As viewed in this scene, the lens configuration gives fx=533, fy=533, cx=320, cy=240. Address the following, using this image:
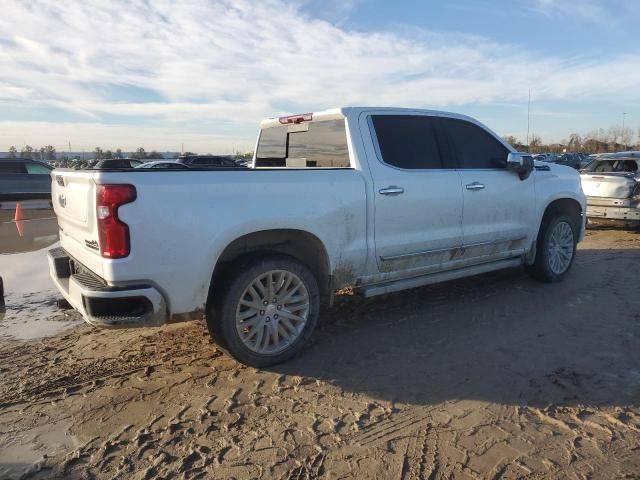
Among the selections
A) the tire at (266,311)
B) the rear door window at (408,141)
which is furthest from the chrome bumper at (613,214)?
the tire at (266,311)

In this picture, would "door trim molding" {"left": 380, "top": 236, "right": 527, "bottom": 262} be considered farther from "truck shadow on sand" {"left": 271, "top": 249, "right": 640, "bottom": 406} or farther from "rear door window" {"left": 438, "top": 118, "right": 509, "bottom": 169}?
"rear door window" {"left": 438, "top": 118, "right": 509, "bottom": 169}

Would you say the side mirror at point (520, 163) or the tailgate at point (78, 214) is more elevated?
the side mirror at point (520, 163)

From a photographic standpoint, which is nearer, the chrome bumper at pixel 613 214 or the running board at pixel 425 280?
the running board at pixel 425 280

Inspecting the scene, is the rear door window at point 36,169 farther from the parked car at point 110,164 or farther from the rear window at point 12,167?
the parked car at point 110,164

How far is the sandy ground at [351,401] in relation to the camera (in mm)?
2879

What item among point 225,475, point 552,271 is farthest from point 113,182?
point 552,271

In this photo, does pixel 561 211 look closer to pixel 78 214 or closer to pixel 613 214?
pixel 613 214

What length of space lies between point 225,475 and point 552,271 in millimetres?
4938

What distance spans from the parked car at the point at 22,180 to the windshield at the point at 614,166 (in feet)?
52.2

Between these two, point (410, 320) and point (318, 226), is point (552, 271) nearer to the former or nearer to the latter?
point (410, 320)

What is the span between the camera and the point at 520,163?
5656 mm

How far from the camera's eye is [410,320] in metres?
5.10

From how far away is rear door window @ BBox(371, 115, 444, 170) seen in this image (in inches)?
189

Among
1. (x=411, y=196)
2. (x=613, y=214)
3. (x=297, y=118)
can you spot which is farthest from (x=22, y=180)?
(x=613, y=214)
